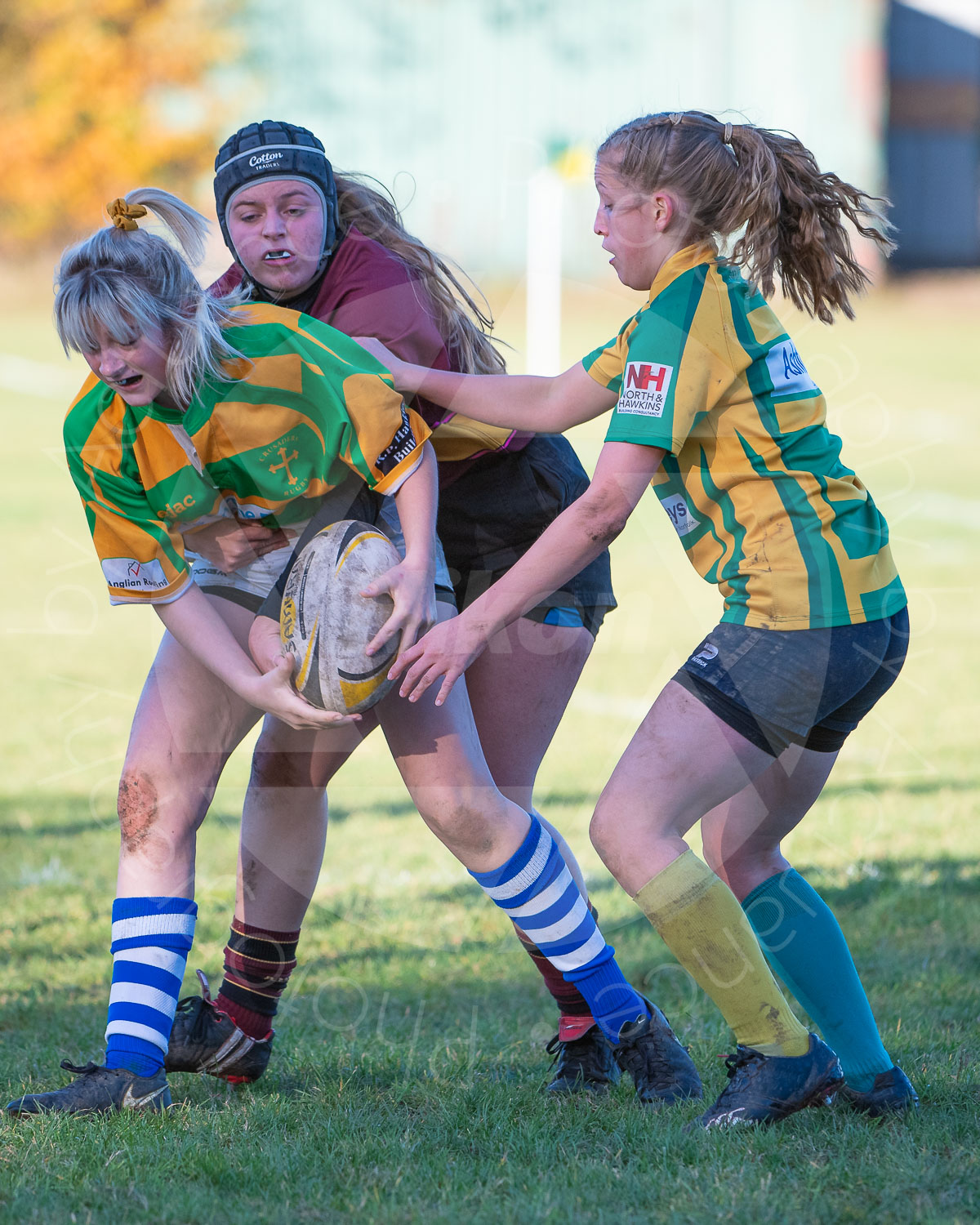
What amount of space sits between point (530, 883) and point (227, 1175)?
83 cm

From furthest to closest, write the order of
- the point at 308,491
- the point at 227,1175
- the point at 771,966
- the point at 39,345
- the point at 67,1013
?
the point at 39,345, the point at 67,1013, the point at 771,966, the point at 308,491, the point at 227,1175

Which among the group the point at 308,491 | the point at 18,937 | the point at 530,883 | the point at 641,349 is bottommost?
the point at 18,937

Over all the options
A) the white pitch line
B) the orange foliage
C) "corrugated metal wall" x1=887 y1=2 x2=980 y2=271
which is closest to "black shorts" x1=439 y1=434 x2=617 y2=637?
the white pitch line

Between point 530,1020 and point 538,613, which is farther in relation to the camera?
point 530,1020

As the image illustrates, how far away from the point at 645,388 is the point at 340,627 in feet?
2.45

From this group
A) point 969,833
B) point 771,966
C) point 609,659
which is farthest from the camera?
point 609,659

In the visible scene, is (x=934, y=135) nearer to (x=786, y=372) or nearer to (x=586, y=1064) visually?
(x=786, y=372)

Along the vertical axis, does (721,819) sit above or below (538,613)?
below

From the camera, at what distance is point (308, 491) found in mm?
3016

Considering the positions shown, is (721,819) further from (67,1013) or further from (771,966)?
(67,1013)

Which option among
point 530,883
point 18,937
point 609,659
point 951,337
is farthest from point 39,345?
point 530,883

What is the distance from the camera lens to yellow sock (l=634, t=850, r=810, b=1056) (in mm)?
2744

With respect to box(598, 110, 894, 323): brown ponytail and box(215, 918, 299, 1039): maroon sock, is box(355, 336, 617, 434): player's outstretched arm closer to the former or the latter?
box(598, 110, 894, 323): brown ponytail

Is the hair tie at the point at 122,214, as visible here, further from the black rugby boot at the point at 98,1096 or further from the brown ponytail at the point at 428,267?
the black rugby boot at the point at 98,1096
